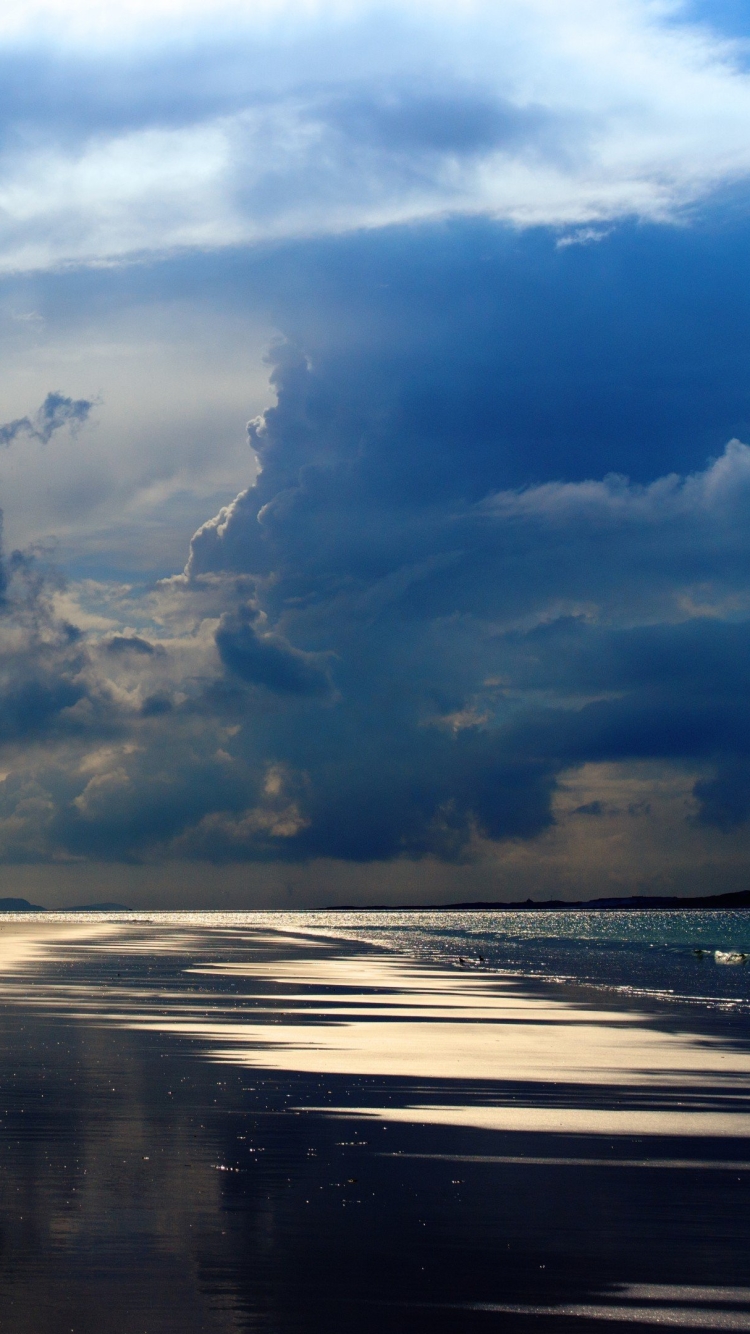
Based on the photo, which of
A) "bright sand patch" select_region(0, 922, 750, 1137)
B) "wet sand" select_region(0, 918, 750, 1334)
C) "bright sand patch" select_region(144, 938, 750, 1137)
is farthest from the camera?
"bright sand patch" select_region(0, 922, 750, 1137)

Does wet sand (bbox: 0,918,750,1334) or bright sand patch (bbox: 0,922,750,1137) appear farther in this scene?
bright sand patch (bbox: 0,922,750,1137)

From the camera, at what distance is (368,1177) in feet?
48.7

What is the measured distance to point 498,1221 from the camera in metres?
13.0

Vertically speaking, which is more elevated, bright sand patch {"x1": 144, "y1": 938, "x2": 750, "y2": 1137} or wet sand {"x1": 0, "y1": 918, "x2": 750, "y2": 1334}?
wet sand {"x1": 0, "y1": 918, "x2": 750, "y2": 1334}

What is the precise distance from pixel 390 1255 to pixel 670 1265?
2436 millimetres

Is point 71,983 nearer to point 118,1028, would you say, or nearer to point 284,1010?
point 284,1010

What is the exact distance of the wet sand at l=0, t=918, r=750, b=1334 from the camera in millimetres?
10594

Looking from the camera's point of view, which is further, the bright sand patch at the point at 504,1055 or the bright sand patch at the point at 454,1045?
the bright sand patch at the point at 454,1045

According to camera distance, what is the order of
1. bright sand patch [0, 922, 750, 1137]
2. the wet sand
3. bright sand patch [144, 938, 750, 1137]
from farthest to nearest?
bright sand patch [0, 922, 750, 1137] < bright sand patch [144, 938, 750, 1137] < the wet sand

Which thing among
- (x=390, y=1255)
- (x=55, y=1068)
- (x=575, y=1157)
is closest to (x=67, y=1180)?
(x=390, y=1255)

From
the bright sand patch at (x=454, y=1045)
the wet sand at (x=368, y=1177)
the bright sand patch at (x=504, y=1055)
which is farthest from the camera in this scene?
the bright sand patch at (x=454, y=1045)

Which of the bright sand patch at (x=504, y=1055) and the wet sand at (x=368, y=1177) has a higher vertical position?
the wet sand at (x=368, y=1177)

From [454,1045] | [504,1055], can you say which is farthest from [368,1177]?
[454,1045]

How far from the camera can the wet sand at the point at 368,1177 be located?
10594mm
